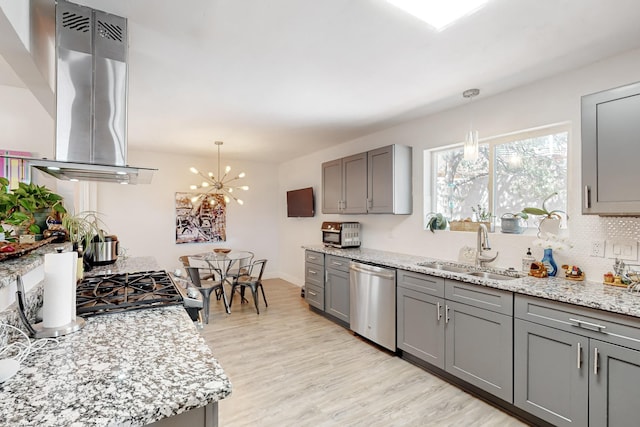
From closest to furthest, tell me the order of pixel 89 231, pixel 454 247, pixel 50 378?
1. pixel 50 378
2. pixel 89 231
3. pixel 454 247

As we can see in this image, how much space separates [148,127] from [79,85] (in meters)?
2.51

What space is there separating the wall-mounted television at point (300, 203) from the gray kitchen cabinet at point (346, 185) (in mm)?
878

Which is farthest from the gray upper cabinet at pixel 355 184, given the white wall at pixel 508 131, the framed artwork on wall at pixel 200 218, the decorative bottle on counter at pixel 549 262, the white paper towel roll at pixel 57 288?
the white paper towel roll at pixel 57 288

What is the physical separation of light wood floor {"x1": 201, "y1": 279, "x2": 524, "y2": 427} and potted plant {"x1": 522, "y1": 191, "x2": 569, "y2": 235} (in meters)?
1.43

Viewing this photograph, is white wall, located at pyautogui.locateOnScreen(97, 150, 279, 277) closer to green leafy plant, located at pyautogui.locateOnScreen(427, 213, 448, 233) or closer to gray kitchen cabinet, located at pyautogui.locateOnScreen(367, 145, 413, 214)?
gray kitchen cabinet, located at pyautogui.locateOnScreen(367, 145, 413, 214)

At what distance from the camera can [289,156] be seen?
5.94 metres

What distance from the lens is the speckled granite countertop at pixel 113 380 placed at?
2.33 feet

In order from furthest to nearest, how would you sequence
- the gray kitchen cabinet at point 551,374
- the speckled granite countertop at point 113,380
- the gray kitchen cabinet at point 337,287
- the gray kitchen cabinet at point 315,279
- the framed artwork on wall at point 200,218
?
the framed artwork on wall at point 200,218 → the gray kitchen cabinet at point 315,279 → the gray kitchen cabinet at point 337,287 → the gray kitchen cabinet at point 551,374 → the speckled granite countertop at point 113,380

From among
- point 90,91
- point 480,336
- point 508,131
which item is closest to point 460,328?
point 480,336

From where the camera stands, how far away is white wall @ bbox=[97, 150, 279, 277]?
5.20 meters

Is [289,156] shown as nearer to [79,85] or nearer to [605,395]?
[79,85]

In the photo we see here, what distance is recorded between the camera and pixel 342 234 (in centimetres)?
423

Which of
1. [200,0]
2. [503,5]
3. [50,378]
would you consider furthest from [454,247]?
[50,378]

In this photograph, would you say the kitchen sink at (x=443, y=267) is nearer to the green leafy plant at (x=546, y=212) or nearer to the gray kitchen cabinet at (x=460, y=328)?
the gray kitchen cabinet at (x=460, y=328)
